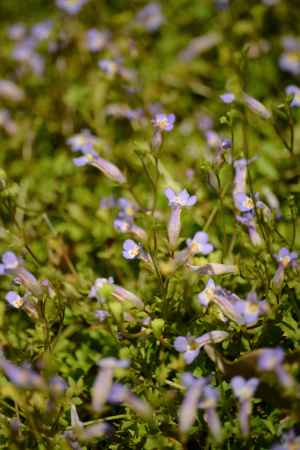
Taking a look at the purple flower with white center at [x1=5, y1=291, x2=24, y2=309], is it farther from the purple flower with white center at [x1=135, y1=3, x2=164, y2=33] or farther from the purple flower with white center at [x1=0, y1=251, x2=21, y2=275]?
the purple flower with white center at [x1=135, y1=3, x2=164, y2=33]

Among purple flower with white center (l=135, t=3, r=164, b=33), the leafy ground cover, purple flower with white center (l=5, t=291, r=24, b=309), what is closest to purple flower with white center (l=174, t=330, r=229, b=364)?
the leafy ground cover

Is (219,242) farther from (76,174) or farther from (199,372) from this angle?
(76,174)

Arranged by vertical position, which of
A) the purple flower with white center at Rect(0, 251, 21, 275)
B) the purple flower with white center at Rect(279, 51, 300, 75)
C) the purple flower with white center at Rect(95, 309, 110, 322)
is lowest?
the purple flower with white center at Rect(95, 309, 110, 322)

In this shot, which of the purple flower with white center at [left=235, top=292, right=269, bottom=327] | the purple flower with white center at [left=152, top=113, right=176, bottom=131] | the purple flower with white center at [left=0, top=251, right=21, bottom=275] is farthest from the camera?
the purple flower with white center at [left=152, top=113, right=176, bottom=131]

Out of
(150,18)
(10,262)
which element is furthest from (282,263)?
(150,18)

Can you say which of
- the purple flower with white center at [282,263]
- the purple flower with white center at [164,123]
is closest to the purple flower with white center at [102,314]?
the purple flower with white center at [282,263]

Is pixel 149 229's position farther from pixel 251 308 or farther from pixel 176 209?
pixel 251 308

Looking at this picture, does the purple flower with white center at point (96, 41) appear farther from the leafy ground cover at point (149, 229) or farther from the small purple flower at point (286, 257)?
the small purple flower at point (286, 257)
